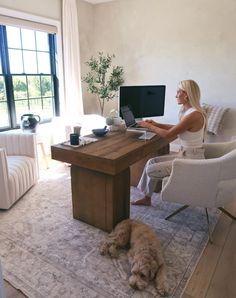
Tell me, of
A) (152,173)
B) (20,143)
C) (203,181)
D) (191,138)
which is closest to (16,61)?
(20,143)

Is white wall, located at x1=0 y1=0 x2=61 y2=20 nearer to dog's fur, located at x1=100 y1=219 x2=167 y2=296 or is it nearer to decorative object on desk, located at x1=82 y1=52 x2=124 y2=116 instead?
decorative object on desk, located at x1=82 y1=52 x2=124 y2=116

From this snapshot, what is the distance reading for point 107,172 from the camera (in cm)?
Result: 193

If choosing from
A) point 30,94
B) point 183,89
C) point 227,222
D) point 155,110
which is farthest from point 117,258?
point 30,94

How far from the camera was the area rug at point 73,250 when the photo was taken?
162 centimetres

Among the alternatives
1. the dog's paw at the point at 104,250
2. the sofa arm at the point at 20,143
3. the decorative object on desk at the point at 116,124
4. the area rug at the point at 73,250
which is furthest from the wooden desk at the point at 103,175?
the sofa arm at the point at 20,143

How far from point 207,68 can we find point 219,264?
10.1 ft

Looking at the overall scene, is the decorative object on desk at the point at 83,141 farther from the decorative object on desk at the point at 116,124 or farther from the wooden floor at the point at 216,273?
the wooden floor at the point at 216,273

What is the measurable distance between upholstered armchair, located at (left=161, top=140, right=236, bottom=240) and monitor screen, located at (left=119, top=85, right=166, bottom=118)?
45.5 inches

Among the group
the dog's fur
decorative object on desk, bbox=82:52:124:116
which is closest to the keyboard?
the dog's fur

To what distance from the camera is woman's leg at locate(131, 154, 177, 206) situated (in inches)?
91.4

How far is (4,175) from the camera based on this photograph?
2.42m

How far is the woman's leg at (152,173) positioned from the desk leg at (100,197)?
0.87 feet

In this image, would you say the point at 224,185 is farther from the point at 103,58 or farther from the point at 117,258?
the point at 103,58

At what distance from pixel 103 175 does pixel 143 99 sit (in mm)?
1238
